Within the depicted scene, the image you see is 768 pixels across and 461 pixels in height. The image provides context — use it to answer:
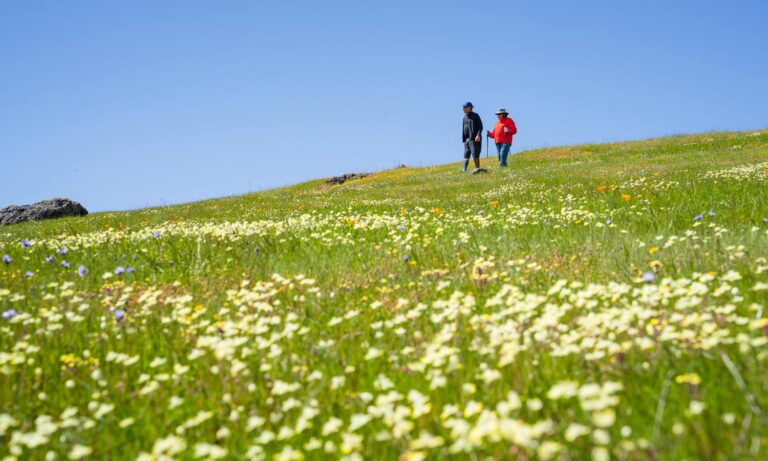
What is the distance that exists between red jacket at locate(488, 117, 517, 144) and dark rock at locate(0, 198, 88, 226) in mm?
23329

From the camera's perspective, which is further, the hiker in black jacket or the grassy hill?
the hiker in black jacket

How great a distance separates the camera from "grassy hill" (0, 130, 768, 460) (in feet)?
8.81

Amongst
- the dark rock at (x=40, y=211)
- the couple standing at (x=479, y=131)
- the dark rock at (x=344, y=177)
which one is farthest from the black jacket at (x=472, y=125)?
the dark rock at (x=344, y=177)

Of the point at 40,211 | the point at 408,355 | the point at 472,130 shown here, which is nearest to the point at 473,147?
the point at 472,130

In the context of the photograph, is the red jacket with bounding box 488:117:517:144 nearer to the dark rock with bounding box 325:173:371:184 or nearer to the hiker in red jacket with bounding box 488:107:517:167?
the hiker in red jacket with bounding box 488:107:517:167

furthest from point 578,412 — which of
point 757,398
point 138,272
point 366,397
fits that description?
point 138,272

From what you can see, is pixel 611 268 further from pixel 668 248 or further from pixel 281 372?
pixel 281 372

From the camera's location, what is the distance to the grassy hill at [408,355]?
2.69 meters

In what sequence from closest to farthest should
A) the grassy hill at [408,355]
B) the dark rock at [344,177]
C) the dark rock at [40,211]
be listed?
the grassy hill at [408,355], the dark rock at [40,211], the dark rock at [344,177]

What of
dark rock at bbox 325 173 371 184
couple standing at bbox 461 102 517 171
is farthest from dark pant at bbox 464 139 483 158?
dark rock at bbox 325 173 371 184

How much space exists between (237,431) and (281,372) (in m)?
0.74

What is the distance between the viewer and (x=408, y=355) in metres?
3.94

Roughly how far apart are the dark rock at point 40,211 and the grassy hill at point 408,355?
26.8m

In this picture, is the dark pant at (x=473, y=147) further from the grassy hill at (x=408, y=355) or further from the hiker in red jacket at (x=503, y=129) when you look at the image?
the grassy hill at (x=408, y=355)
